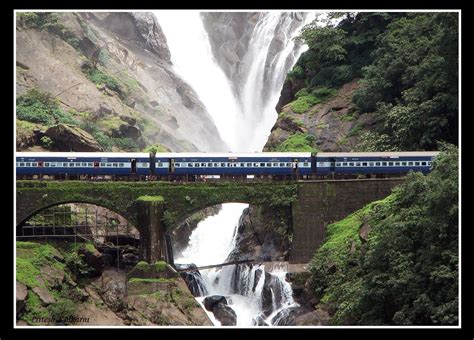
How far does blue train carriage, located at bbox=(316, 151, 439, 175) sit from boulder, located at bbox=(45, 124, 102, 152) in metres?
15.7

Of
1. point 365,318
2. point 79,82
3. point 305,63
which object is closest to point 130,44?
point 79,82

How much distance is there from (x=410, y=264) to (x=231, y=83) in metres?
49.2

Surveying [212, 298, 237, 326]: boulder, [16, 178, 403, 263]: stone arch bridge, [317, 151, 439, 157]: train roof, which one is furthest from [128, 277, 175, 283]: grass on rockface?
[317, 151, 439, 157]: train roof

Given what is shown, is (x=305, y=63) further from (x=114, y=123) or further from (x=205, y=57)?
(x=205, y=57)

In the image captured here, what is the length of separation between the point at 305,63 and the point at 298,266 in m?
20.3

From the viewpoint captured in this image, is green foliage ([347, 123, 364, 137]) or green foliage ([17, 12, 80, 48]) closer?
green foliage ([347, 123, 364, 137])

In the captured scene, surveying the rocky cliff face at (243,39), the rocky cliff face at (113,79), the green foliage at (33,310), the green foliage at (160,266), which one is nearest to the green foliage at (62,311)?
the green foliage at (33,310)

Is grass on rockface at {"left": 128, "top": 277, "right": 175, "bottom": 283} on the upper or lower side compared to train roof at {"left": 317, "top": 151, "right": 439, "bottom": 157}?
lower

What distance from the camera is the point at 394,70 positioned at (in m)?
62.8

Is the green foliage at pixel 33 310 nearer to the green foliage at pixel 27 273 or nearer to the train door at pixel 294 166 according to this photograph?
the green foliage at pixel 27 273

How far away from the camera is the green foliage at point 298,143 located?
63.2m

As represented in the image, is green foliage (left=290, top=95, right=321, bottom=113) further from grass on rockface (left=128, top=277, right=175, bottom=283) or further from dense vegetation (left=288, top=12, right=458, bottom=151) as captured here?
grass on rockface (left=128, top=277, right=175, bottom=283)

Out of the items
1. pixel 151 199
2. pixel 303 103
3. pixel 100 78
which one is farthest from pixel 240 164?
pixel 100 78

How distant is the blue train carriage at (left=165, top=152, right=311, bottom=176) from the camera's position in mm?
55594
